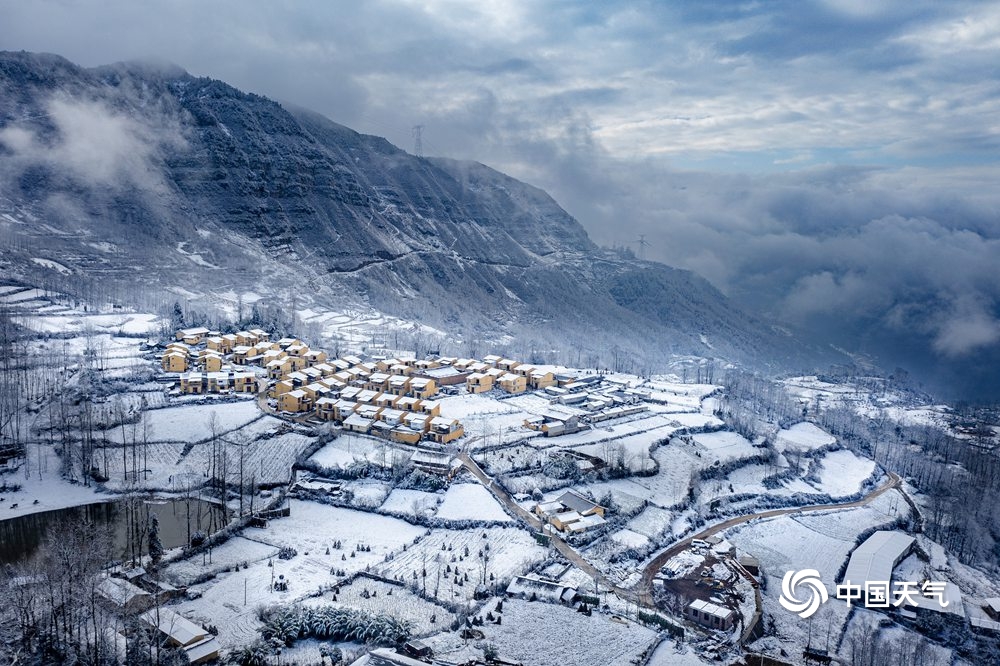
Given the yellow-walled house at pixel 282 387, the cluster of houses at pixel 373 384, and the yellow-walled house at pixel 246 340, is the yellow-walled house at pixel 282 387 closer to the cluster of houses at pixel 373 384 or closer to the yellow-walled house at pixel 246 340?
the cluster of houses at pixel 373 384

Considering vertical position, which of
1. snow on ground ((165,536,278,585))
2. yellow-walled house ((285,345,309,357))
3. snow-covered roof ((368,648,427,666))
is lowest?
snow-covered roof ((368,648,427,666))

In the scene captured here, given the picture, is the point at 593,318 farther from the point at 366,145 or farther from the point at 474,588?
the point at 474,588

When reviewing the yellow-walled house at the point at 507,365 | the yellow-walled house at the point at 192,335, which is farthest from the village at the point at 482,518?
the yellow-walled house at the point at 507,365

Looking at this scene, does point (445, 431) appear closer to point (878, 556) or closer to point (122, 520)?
point (122, 520)

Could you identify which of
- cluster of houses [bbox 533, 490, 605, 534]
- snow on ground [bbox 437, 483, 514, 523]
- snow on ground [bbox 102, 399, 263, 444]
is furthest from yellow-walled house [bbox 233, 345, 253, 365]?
cluster of houses [bbox 533, 490, 605, 534]

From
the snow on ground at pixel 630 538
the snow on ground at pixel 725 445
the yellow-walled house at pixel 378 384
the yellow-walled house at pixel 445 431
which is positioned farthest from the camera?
the yellow-walled house at pixel 378 384

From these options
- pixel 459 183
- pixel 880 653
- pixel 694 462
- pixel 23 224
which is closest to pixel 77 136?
pixel 23 224

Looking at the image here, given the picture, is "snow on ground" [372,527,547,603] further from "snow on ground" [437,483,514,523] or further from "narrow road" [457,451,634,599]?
"snow on ground" [437,483,514,523]
